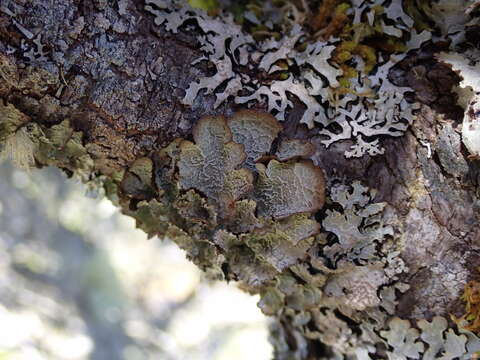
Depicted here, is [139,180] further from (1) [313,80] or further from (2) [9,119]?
(1) [313,80]

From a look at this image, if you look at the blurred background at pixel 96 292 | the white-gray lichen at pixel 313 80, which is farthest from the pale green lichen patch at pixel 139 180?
the blurred background at pixel 96 292

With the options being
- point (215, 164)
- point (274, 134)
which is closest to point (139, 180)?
point (215, 164)

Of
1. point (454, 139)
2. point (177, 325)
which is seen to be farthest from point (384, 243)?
point (177, 325)

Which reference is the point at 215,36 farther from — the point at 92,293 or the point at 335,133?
the point at 92,293

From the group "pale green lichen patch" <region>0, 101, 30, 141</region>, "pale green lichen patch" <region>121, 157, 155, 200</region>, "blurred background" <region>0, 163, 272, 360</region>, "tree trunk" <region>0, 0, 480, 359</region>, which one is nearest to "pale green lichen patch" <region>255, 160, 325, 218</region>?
"tree trunk" <region>0, 0, 480, 359</region>

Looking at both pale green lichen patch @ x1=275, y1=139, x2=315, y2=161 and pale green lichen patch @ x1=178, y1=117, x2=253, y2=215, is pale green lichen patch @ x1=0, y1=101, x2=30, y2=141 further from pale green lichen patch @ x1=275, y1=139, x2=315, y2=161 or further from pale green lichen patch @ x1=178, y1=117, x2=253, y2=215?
pale green lichen patch @ x1=275, y1=139, x2=315, y2=161

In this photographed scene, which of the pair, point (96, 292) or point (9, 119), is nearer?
point (9, 119)

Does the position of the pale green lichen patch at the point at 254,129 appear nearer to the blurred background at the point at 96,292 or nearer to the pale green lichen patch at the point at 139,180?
the pale green lichen patch at the point at 139,180
